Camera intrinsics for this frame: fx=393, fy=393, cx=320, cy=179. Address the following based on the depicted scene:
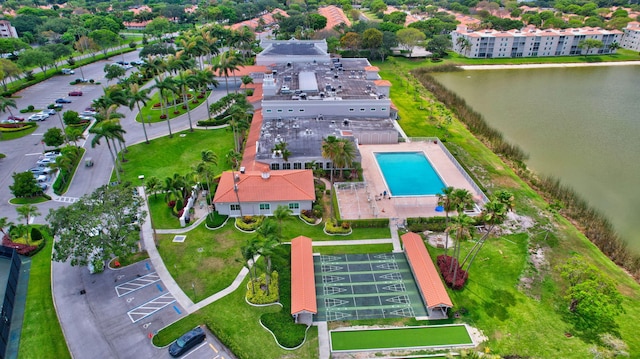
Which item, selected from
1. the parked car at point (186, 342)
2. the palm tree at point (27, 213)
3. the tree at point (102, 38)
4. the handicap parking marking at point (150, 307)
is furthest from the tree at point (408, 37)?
the parked car at point (186, 342)

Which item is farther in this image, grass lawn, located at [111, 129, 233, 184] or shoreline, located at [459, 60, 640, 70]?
shoreline, located at [459, 60, 640, 70]

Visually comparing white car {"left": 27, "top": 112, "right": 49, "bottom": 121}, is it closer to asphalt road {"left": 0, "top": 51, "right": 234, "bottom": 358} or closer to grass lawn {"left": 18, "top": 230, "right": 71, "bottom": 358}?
asphalt road {"left": 0, "top": 51, "right": 234, "bottom": 358}

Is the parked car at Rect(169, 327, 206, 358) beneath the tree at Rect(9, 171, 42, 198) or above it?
beneath

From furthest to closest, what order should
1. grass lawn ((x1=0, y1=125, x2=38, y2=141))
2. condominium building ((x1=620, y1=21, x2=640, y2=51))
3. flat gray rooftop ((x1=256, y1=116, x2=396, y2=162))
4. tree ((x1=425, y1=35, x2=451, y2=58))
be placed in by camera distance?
condominium building ((x1=620, y1=21, x2=640, y2=51))
tree ((x1=425, y1=35, x2=451, y2=58))
grass lawn ((x1=0, y1=125, x2=38, y2=141))
flat gray rooftop ((x1=256, y1=116, x2=396, y2=162))

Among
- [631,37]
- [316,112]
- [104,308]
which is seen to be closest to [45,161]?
[104,308]

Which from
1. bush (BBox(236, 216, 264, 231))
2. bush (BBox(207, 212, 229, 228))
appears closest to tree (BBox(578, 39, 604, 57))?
bush (BBox(236, 216, 264, 231))

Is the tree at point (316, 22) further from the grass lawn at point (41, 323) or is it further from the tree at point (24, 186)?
the grass lawn at point (41, 323)

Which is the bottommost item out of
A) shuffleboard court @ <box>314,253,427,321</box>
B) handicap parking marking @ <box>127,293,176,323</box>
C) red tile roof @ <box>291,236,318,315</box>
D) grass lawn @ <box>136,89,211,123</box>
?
shuffleboard court @ <box>314,253,427,321</box>
